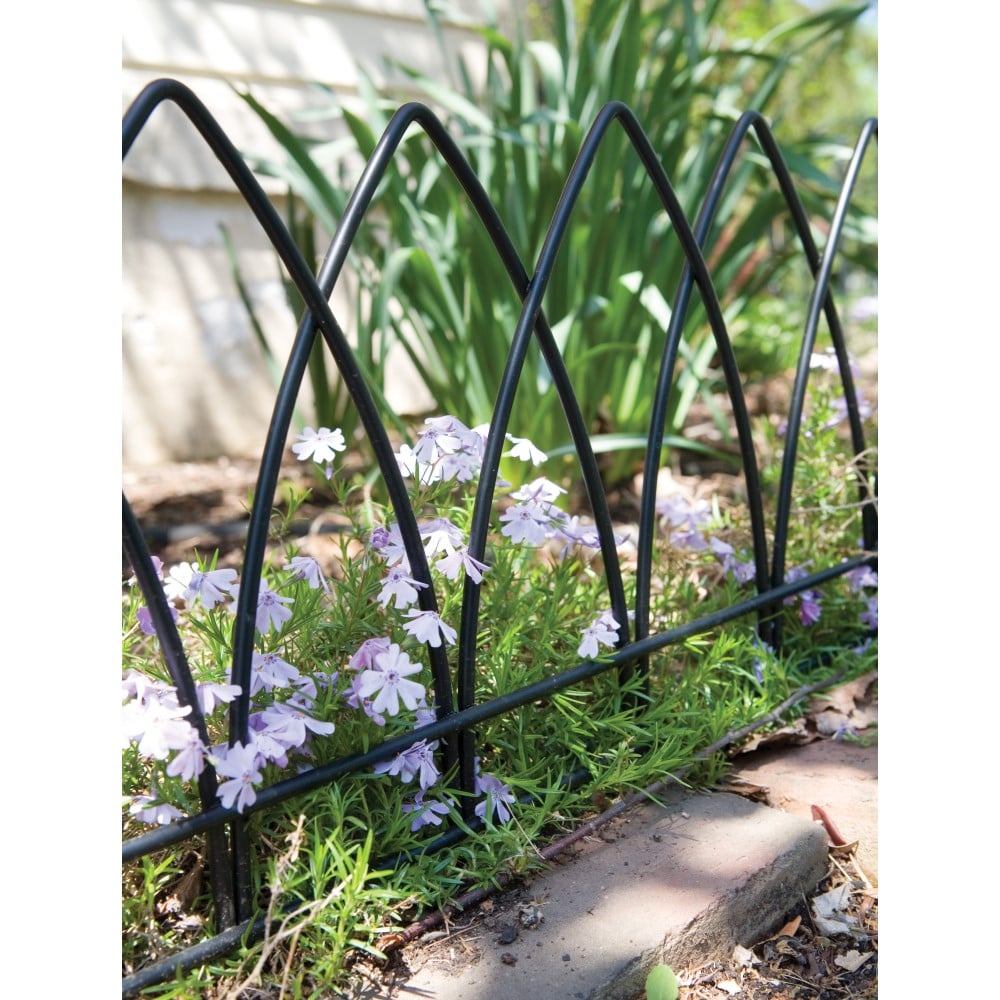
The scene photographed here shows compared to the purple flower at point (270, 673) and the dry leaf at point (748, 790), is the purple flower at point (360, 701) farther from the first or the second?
the dry leaf at point (748, 790)

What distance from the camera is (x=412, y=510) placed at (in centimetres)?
108

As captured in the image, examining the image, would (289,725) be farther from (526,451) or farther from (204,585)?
(526,451)

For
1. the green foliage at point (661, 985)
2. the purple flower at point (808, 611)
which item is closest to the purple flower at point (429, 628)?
the green foliage at point (661, 985)

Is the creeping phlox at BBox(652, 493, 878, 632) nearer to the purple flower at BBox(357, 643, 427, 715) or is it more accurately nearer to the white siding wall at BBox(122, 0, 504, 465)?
the purple flower at BBox(357, 643, 427, 715)

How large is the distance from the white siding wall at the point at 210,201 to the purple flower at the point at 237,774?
2539mm

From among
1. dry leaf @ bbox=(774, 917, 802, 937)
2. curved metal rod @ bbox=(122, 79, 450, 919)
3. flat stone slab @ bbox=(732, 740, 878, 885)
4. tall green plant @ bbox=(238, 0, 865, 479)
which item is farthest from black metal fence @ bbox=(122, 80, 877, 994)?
tall green plant @ bbox=(238, 0, 865, 479)

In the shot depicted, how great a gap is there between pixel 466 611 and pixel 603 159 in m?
1.48

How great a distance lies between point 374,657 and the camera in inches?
41.3

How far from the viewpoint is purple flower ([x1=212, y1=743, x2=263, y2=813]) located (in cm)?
91

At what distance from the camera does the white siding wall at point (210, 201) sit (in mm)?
3141

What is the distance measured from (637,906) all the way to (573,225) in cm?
170

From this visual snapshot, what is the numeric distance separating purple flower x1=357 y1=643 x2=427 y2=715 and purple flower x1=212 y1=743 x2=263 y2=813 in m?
0.14
